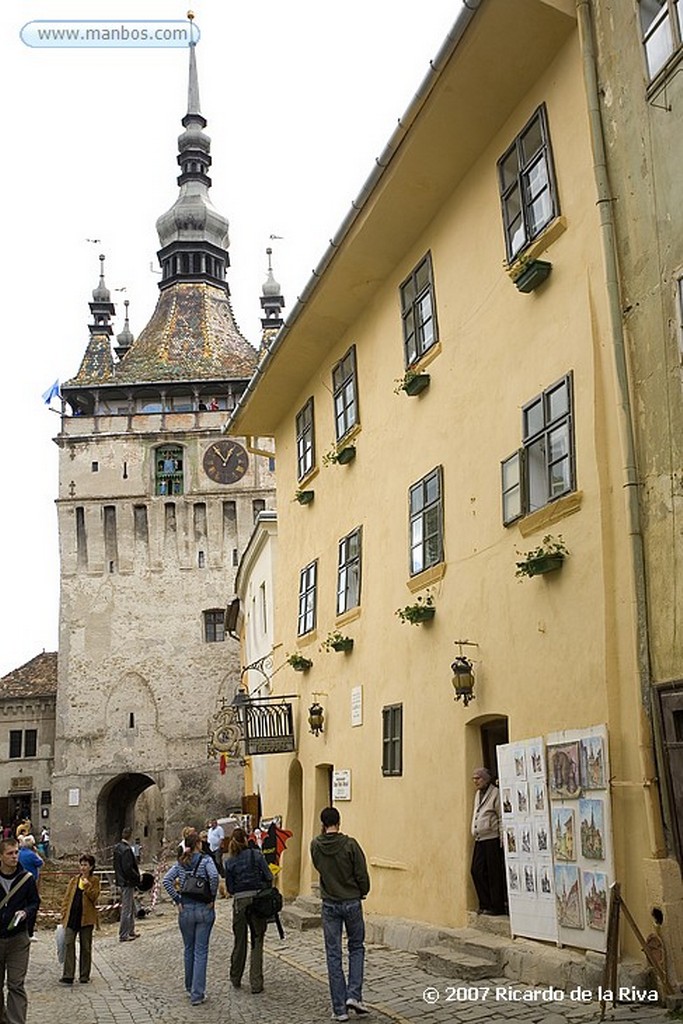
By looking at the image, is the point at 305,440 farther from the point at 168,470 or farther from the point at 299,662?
the point at 168,470

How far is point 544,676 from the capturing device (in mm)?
10578

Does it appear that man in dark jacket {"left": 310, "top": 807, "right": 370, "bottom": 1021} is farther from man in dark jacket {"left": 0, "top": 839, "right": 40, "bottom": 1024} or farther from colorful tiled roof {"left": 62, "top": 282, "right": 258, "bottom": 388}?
colorful tiled roof {"left": 62, "top": 282, "right": 258, "bottom": 388}

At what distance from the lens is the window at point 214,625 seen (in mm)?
52219

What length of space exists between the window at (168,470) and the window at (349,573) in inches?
1468

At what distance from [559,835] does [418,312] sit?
22.5 ft

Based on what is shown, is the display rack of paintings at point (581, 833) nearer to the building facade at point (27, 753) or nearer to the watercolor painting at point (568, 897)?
the watercolor painting at point (568, 897)

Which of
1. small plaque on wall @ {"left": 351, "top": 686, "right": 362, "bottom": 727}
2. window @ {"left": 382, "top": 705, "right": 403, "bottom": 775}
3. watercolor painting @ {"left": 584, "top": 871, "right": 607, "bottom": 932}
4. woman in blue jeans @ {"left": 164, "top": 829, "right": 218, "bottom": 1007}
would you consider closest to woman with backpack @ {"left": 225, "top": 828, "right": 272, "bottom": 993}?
woman in blue jeans @ {"left": 164, "top": 829, "right": 218, "bottom": 1007}

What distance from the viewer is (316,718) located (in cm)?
1797

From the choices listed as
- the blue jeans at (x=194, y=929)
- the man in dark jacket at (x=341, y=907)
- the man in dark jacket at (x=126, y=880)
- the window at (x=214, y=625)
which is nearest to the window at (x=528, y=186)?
the man in dark jacket at (x=341, y=907)

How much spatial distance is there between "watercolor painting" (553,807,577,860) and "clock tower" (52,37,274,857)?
40014 millimetres

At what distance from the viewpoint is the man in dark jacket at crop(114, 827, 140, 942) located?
18.4 m

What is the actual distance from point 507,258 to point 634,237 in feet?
7.99

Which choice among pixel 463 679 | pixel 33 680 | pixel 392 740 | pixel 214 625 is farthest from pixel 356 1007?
pixel 33 680

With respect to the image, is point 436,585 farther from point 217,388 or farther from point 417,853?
point 217,388
